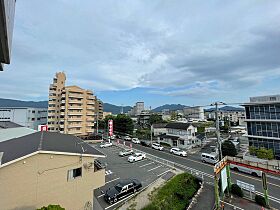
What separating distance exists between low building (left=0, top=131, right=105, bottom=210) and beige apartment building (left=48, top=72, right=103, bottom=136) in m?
38.9

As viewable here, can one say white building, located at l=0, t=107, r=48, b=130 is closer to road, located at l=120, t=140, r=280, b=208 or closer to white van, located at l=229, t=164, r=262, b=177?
road, located at l=120, t=140, r=280, b=208

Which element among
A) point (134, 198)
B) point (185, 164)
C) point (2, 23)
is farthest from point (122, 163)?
point (2, 23)

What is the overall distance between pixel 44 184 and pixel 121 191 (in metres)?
6.88

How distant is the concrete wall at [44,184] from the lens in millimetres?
8156

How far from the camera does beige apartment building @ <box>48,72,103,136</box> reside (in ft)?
154

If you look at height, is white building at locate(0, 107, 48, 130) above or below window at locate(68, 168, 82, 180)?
above

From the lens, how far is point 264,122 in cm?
2653

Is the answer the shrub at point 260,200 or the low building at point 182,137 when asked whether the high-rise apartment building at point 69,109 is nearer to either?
the low building at point 182,137

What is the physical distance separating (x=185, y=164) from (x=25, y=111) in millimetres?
54481

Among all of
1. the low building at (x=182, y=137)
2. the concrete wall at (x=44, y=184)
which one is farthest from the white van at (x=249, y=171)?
the concrete wall at (x=44, y=184)

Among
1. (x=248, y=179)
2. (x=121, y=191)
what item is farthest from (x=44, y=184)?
(x=248, y=179)

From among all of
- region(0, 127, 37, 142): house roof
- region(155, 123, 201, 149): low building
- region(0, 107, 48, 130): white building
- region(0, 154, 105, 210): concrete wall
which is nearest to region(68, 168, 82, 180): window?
region(0, 154, 105, 210): concrete wall

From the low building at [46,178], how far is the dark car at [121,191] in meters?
2.99

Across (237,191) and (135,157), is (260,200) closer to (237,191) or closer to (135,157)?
(237,191)
